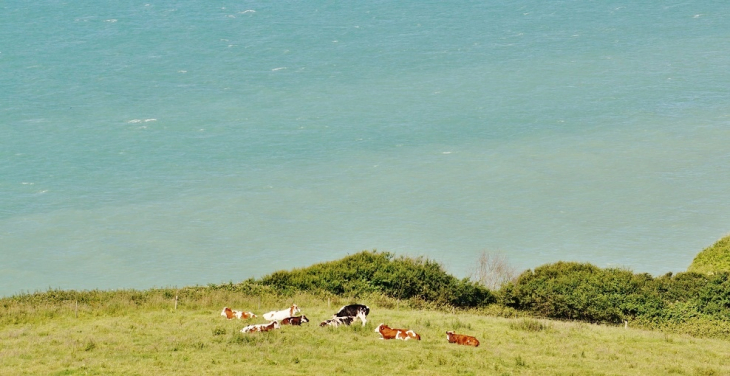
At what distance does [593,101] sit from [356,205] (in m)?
49.4

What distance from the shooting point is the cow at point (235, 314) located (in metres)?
42.7

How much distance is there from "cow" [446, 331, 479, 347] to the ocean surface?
212ft

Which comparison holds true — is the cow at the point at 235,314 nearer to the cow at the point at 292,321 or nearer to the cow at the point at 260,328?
the cow at the point at 292,321

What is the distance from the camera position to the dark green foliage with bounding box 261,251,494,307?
56812mm

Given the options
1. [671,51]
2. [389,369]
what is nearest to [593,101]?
[671,51]

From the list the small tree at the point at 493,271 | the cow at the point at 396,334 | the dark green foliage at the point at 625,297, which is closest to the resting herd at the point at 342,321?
the cow at the point at 396,334

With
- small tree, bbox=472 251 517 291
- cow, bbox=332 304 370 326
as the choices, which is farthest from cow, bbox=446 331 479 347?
small tree, bbox=472 251 517 291

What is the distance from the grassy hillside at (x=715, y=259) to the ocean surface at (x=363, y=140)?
37781 millimetres

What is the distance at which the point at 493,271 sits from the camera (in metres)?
94.9

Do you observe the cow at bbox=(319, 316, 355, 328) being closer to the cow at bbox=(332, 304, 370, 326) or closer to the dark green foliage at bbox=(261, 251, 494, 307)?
the cow at bbox=(332, 304, 370, 326)

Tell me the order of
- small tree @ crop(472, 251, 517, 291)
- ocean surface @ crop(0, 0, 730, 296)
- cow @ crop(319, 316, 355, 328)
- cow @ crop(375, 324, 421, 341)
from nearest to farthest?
cow @ crop(375, 324, 421, 341)
cow @ crop(319, 316, 355, 328)
small tree @ crop(472, 251, 517, 291)
ocean surface @ crop(0, 0, 730, 296)

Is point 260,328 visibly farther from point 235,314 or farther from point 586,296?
point 586,296

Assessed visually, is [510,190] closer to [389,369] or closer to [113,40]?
[113,40]

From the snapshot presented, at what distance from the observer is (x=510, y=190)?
12775cm
